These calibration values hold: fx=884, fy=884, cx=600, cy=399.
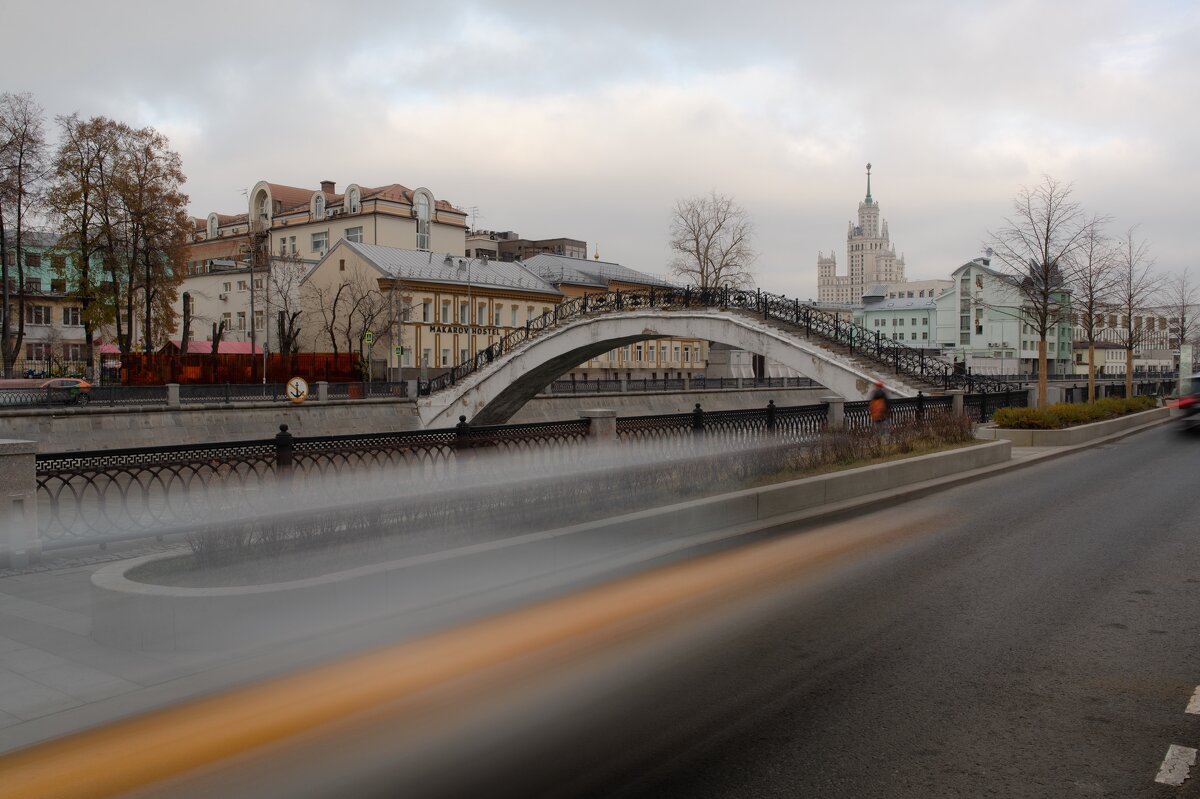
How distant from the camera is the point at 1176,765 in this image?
15.4ft

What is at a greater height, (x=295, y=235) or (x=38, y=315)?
(x=295, y=235)

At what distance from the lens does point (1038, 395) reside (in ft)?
104

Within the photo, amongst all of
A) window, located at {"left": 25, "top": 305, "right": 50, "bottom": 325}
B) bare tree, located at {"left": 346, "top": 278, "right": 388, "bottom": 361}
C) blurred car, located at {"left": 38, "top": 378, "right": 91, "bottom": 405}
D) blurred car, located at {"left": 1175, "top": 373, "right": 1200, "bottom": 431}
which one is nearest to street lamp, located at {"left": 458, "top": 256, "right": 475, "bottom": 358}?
bare tree, located at {"left": 346, "top": 278, "right": 388, "bottom": 361}

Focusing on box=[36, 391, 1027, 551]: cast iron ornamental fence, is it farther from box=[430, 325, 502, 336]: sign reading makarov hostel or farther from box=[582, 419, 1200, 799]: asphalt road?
box=[430, 325, 502, 336]: sign reading makarov hostel

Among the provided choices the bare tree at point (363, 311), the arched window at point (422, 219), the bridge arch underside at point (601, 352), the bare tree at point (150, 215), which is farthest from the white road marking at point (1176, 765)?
the arched window at point (422, 219)

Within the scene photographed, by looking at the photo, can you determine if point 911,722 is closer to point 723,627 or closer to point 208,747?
point 723,627

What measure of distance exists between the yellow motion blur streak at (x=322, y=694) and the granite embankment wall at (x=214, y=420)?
22.2 meters

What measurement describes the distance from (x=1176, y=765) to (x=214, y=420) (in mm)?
37658

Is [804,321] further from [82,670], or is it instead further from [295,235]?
[295,235]

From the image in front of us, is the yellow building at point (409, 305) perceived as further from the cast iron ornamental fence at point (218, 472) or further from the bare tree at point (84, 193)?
the cast iron ornamental fence at point (218, 472)

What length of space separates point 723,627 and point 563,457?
476 centimetres

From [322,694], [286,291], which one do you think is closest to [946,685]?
[322,694]

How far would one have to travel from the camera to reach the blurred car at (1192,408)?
27233 mm

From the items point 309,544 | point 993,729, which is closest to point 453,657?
point 309,544
